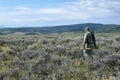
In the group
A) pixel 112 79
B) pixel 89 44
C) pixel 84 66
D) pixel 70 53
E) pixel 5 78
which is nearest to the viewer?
pixel 112 79

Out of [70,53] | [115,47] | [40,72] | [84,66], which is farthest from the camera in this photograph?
[115,47]

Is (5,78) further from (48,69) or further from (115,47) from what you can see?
(115,47)

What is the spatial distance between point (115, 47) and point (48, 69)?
31.6 ft

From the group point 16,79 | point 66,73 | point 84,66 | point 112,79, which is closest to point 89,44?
point 84,66

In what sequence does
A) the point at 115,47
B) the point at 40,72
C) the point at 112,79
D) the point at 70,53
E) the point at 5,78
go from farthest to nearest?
the point at 115,47 < the point at 70,53 < the point at 40,72 < the point at 5,78 < the point at 112,79

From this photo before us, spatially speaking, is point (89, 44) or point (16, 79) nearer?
point (16, 79)

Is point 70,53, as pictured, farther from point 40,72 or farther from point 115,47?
point 40,72

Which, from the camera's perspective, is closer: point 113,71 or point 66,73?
point 66,73

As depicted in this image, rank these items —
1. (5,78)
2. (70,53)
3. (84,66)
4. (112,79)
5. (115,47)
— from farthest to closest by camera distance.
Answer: (115,47) < (70,53) < (84,66) < (5,78) < (112,79)

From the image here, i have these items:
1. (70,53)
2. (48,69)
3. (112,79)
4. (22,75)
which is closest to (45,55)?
(70,53)

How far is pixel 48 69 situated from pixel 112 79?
3.87m

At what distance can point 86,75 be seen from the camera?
1169cm

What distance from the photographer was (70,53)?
18.7m

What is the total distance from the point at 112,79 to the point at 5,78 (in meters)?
3.85
